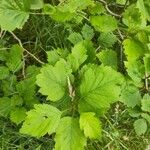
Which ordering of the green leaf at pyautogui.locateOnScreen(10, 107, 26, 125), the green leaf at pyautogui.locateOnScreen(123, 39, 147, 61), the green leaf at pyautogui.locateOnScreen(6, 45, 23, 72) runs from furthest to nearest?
the green leaf at pyautogui.locateOnScreen(6, 45, 23, 72)
the green leaf at pyautogui.locateOnScreen(10, 107, 26, 125)
the green leaf at pyautogui.locateOnScreen(123, 39, 147, 61)

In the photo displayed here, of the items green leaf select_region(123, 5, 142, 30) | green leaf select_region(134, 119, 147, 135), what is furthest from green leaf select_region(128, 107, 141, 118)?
green leaf select_region(123, 5, 142, 30)

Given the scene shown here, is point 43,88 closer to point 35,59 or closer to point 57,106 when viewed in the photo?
point 57,106

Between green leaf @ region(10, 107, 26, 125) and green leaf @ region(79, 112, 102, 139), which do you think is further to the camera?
green leaf @ region(10, 107, 26, 125)

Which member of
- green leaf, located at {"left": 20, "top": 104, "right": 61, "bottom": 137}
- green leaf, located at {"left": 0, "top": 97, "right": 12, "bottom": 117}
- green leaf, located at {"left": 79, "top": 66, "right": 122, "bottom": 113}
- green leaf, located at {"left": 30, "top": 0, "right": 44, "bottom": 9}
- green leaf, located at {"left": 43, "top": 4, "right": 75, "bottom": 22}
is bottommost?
green leaf, located at {"left": 0, "top": 97, "right": 12, "bottom": 117}

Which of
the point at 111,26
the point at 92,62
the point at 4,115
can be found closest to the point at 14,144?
the point at 4,115

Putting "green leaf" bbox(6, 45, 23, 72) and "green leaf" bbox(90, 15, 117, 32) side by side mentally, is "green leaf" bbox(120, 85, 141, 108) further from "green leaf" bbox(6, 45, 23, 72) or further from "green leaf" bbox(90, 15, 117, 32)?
"green leaf" bbox(6, 45, 23, 72)
